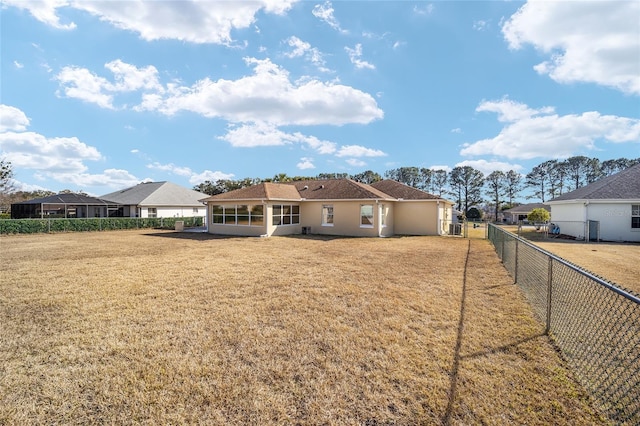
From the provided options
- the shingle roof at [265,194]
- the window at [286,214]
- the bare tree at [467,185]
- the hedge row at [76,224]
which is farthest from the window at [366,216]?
the bare tree at [467,185]

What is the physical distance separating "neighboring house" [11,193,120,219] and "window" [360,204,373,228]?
87.4 ft

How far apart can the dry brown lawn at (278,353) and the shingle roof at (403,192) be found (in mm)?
13050

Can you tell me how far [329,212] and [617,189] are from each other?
59.2 ft

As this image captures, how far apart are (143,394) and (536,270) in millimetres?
7089

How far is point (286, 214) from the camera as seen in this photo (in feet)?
66.0

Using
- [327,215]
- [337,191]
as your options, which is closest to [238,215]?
[327,215]

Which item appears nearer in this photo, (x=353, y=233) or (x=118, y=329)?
(x=118, y=329)

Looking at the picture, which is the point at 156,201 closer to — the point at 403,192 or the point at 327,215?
the point at 327,215

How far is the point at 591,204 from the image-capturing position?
60.4ft

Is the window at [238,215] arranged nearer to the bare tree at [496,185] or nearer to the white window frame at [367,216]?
the white window frame at [367,216]

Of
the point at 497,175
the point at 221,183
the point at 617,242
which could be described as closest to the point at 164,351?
the point at 617,242

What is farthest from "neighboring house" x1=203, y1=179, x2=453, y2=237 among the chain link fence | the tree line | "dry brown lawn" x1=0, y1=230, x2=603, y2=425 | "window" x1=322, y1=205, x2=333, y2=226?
the tree line

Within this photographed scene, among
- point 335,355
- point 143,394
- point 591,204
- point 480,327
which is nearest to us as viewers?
point 143,394

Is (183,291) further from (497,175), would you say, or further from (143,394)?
(497,175)
